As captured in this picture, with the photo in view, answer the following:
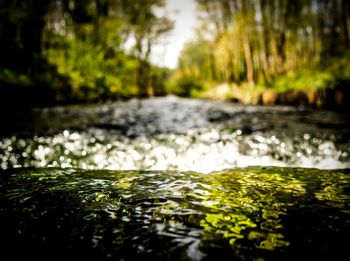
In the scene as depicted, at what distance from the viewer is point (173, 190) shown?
12.3 feet

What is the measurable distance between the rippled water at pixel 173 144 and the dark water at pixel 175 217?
2.24m

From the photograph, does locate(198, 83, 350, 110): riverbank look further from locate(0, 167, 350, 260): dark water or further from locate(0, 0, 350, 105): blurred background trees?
locate(0, 167, 350, 260): dark water

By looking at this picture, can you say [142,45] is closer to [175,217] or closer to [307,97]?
[307,97]

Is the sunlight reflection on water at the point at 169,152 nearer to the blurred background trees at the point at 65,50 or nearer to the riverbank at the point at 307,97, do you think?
the riverbank at the point at 307,97

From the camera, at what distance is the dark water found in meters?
2.36

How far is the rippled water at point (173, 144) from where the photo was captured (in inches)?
264

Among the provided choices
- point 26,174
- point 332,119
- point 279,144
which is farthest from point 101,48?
point 26,174

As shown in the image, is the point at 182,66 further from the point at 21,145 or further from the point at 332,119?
the point at 21,145

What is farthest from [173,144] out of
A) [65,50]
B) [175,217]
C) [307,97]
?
[65,50]

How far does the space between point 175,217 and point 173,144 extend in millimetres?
5637

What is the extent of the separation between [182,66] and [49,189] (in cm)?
6659

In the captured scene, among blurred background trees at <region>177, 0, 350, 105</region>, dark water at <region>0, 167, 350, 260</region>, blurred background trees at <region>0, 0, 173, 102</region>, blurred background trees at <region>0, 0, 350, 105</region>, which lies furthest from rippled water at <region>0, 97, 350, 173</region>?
blurred background trees at <region>177, 0, 350, 105</region>

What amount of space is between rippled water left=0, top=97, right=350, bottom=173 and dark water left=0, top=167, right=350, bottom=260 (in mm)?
2243

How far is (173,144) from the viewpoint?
8.55m
